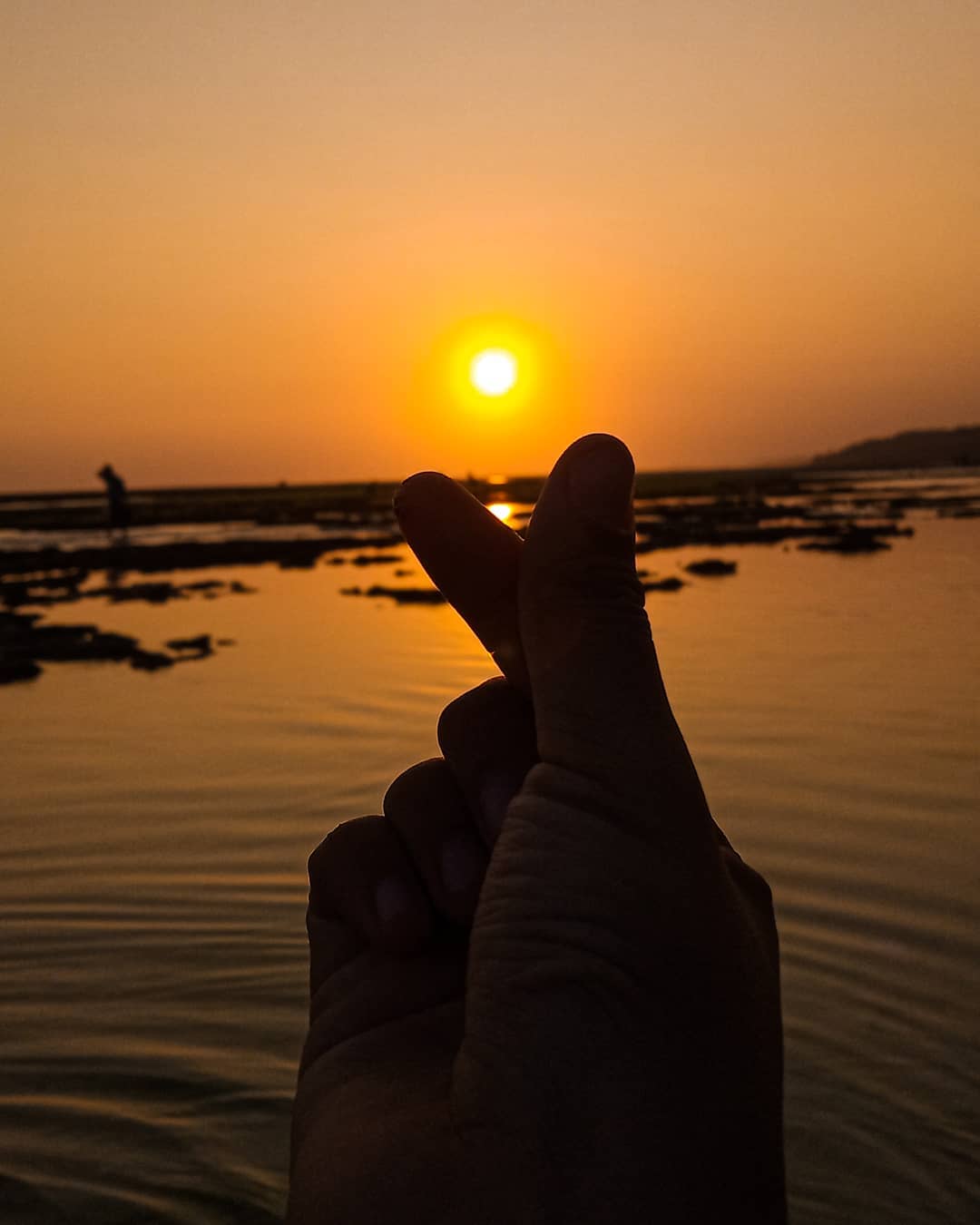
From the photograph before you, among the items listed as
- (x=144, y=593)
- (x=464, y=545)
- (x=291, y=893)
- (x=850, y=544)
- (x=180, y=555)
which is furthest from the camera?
(x=180, y=555)

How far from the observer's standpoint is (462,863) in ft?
6.15

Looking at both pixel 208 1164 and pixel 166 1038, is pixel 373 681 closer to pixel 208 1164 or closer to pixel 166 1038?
pixel 166 1038

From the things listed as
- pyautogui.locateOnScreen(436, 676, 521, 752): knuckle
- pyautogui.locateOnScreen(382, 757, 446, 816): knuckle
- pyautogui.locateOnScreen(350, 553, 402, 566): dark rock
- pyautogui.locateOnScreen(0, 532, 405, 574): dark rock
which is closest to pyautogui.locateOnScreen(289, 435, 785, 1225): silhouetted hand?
pyautogui.locateOnScreen(436, 676, 521, 752): knuckle

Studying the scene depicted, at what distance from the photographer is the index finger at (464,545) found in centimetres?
168

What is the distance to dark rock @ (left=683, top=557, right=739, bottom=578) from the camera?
19663mm

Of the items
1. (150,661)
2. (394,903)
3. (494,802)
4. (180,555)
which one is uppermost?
(494,802)

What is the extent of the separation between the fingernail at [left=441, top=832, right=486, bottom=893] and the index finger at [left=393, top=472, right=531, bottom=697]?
0.31 meters

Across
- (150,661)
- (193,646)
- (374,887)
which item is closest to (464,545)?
(374,887)

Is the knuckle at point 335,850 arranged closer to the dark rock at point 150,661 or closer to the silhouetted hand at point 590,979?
the silhouetted hand at point 590,979

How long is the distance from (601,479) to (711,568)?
18.9 metres

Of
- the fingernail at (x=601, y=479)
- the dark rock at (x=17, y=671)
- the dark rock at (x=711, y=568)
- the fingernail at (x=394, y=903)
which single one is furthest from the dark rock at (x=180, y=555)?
the fingernail at (x=601, y=479)

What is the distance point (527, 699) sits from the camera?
1893 millimetres

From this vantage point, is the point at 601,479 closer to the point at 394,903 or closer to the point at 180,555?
the point at 394,903

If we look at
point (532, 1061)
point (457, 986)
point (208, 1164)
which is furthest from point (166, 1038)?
point (532, 1061)
